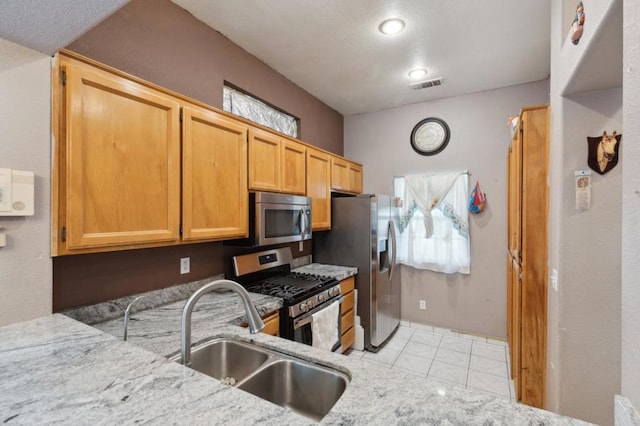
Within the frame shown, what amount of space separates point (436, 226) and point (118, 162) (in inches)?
133

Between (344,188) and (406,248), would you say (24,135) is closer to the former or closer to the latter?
(344,188)

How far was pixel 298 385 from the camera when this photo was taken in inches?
43.6

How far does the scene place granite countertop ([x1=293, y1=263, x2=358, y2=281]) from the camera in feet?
9.56

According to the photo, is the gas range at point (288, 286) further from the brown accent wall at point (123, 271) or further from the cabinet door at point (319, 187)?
the cabinet door at point (319, 187)

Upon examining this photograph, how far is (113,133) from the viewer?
144cm

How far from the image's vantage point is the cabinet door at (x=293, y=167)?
2623 millimetres

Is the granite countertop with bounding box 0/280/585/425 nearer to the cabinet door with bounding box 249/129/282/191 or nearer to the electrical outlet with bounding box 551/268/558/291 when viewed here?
the electrical outlet with bounding box 551/268/558/291

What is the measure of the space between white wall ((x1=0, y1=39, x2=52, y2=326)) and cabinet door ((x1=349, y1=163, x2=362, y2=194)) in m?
3.04

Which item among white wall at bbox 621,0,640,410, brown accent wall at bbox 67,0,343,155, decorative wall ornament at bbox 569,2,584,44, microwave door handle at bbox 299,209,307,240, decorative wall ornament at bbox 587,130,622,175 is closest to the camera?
white wall at bbox 621,0,640,410

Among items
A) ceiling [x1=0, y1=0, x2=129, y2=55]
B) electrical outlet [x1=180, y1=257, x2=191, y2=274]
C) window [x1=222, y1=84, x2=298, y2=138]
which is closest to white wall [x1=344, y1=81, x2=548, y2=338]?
window [x1=222, y1=84, x2=298, y2=138]

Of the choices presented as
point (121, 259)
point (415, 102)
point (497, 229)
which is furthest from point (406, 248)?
point (121, 259)

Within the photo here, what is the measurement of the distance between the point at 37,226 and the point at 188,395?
110 cm

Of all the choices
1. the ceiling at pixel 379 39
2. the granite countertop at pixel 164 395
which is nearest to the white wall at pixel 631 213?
the granite countertop at pixel 164 395

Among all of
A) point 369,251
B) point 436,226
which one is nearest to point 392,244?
point 369,251
